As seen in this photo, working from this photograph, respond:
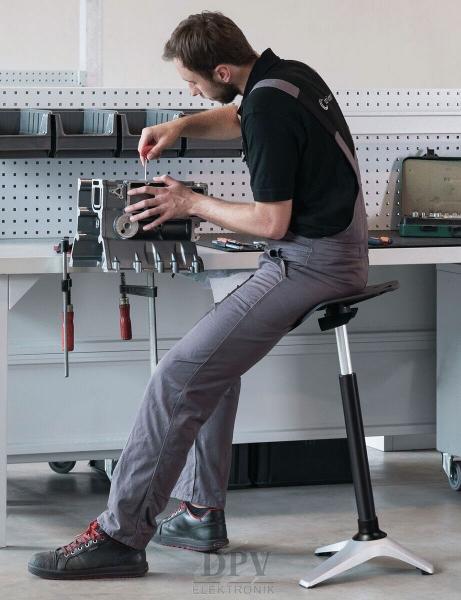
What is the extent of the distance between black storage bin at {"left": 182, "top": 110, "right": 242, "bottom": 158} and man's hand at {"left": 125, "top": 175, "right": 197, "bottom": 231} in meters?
0.57

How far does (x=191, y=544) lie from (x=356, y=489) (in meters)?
0.52

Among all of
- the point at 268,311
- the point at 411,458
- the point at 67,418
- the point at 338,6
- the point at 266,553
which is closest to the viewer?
the point at 268,311

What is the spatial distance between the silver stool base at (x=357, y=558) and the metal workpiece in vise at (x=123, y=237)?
2.59 feet

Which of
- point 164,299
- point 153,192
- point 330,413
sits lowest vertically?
point 330,413

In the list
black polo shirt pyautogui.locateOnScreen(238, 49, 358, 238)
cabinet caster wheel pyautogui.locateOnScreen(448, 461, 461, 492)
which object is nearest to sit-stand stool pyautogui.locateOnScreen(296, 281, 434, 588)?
black polo shirt pyautogui.locateOnScreen(238, 49, 358, 238)

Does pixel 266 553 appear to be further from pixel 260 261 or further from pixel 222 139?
pixel 222 139

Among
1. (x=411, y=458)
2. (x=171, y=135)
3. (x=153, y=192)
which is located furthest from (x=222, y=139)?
(x=411, y=458)

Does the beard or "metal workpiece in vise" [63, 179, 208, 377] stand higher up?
the beard

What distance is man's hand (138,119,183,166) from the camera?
9.74 feet

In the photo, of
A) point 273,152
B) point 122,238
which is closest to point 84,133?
point 122,238

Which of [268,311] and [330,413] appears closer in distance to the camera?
[268,311]

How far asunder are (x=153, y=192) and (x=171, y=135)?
1.12 ft

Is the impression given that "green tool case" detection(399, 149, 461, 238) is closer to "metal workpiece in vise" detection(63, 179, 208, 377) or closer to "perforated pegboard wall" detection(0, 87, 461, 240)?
"perforated pegboard wall" detection(0, 87, 461, 240)

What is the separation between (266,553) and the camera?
299cm
